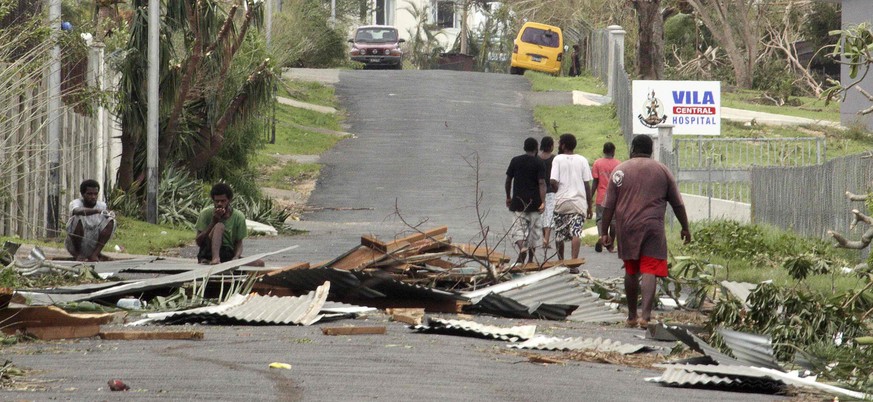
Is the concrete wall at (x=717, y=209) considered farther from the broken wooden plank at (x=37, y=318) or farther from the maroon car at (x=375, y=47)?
the maroon car at (x=375, y=47)

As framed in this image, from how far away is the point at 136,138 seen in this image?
21469mm

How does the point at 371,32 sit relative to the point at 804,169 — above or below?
above

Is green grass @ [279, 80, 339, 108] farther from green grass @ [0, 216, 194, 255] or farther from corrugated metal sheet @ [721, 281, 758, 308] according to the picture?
corrugated metal sheet @ [721, 281, 758, 308]

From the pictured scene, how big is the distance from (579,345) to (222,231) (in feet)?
15.5

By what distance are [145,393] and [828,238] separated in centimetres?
1168

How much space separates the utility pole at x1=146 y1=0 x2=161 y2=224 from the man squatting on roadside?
6021mm

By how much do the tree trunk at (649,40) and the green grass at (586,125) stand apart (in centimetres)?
139

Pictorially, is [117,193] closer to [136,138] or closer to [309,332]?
[136,138]

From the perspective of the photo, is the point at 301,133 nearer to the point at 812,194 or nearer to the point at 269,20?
the point at 269,20

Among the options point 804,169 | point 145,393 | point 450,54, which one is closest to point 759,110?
point 804,169

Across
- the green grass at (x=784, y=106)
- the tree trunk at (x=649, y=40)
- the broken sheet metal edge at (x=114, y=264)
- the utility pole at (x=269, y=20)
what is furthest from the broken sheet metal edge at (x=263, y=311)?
the green grass at (x=784, y=106)

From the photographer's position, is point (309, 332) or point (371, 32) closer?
point (309, 332)

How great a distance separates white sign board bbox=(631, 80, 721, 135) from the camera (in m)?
22.7

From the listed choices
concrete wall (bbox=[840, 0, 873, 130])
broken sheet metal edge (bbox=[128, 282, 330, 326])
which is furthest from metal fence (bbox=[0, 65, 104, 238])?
concrete wall (bbox=[840, 0, 873, 130])
